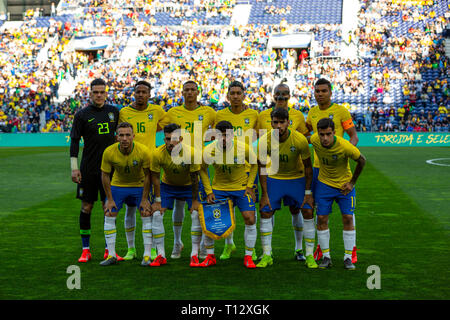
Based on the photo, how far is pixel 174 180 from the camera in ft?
25.3

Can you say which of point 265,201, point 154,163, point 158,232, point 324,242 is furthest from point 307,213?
point 154,163

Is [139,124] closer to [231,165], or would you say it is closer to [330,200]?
[231,165]

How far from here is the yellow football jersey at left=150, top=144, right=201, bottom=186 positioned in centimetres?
738

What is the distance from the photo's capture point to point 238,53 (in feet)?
138

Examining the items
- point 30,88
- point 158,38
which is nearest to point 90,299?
point 30,88

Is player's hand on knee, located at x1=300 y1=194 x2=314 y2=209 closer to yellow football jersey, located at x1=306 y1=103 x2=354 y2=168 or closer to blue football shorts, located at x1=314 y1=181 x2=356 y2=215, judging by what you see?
blue football shorts, located at x1=314 y1=181 x2=356 y2=215

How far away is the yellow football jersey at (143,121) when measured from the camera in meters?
8.02

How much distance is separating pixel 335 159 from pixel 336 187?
36 centimetres

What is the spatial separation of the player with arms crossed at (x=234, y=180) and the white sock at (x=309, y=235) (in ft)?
2.11

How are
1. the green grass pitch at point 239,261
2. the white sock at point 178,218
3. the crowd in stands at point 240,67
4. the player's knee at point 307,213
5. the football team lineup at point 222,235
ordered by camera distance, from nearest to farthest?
the green grass pitch at point 239,261
the football team lineup at point 222,235
the player's knee at point 307,213
the white sock at point 178,218
the crowd in stands at point 240,67

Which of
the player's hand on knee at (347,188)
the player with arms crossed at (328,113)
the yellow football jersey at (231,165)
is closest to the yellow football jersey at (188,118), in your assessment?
the yellow football jersey at (231,165)

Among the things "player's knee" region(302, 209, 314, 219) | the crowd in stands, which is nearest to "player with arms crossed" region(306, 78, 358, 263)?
"player's knee" region(302, 209, 314, 219)

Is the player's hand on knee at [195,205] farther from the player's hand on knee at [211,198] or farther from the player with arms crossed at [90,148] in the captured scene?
the player with arms crossed at [90,148]

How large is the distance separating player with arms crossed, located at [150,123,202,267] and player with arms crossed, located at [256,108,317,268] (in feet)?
2.70
